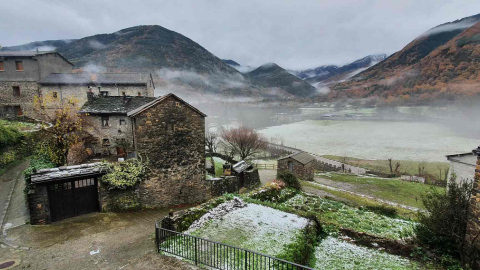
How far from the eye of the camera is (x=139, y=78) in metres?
37.1

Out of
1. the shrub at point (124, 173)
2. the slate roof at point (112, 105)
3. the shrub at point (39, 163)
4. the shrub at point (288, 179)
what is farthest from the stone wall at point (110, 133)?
the shrub at point (288, 179)

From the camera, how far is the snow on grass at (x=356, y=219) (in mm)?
10906

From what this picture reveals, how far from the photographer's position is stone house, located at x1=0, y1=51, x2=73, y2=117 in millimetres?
32531

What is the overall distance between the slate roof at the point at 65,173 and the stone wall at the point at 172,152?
8.22 feet

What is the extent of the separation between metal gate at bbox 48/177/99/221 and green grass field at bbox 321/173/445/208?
27030 mm

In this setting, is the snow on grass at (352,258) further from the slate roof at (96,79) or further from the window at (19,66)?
the window at (19,66)

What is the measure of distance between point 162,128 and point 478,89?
174062mm

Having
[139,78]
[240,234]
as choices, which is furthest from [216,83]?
[240,234]

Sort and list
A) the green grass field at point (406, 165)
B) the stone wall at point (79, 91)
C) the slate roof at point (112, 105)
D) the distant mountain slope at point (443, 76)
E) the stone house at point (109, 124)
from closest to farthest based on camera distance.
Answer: the slate roof at point (112, 105), the stone house at point (109, 124), the stone wall at point (79, 91), the green grass field at point (406, 165), the distant mountain slope at point (443, 76)

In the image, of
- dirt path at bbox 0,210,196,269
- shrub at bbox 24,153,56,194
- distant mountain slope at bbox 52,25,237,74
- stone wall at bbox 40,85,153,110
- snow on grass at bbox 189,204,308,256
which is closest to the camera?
dirt path at bbox 0,210,196,269

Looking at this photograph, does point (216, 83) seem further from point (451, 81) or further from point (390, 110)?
point (451, 81)

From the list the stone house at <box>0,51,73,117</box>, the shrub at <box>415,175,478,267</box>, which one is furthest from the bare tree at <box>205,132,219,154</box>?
the shrub at <box>415,175,478,267</box>

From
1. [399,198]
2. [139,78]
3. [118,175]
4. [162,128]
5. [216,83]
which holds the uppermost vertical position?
[216,83]

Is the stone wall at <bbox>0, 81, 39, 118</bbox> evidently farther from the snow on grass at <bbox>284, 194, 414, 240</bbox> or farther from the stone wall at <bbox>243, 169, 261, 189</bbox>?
the snow on grass at <bbox>284, 194, 414, 240</bbox>
